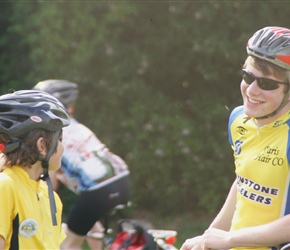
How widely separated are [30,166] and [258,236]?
1.23m

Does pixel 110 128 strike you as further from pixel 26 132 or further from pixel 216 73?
pixel 26 132

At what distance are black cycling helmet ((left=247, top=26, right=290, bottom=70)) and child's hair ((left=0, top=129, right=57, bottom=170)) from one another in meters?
1.15

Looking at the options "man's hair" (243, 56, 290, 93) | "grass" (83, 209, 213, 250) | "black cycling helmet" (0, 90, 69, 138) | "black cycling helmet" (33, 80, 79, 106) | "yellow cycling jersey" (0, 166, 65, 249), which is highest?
"man's hair" (243, 56, 290, 93)

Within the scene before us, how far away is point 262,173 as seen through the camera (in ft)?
13.5

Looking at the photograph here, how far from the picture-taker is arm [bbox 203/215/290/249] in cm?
401

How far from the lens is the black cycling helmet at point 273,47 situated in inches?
164

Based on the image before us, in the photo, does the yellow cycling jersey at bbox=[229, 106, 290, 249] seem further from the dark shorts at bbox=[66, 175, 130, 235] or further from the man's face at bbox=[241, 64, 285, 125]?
the dark shorts at bbox=[66, 175, 130, 235]

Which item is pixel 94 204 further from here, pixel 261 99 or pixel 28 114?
pixel 261 99

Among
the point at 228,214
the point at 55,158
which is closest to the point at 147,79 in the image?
the point at 55,158

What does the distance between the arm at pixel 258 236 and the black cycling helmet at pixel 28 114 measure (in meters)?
1.06

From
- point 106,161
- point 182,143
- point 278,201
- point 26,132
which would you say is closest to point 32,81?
point 182,143

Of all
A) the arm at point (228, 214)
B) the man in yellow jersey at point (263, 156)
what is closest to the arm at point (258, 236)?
the man in yellow jersey at point (263, 156)

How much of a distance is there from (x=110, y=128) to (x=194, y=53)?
140 cm

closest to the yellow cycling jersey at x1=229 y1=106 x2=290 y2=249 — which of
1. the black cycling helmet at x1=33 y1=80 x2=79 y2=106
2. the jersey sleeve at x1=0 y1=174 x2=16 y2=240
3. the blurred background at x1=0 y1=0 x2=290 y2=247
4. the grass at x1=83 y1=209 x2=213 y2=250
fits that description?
the jersey sleeve at x1=0 y1=174 x2=16 y2=240
